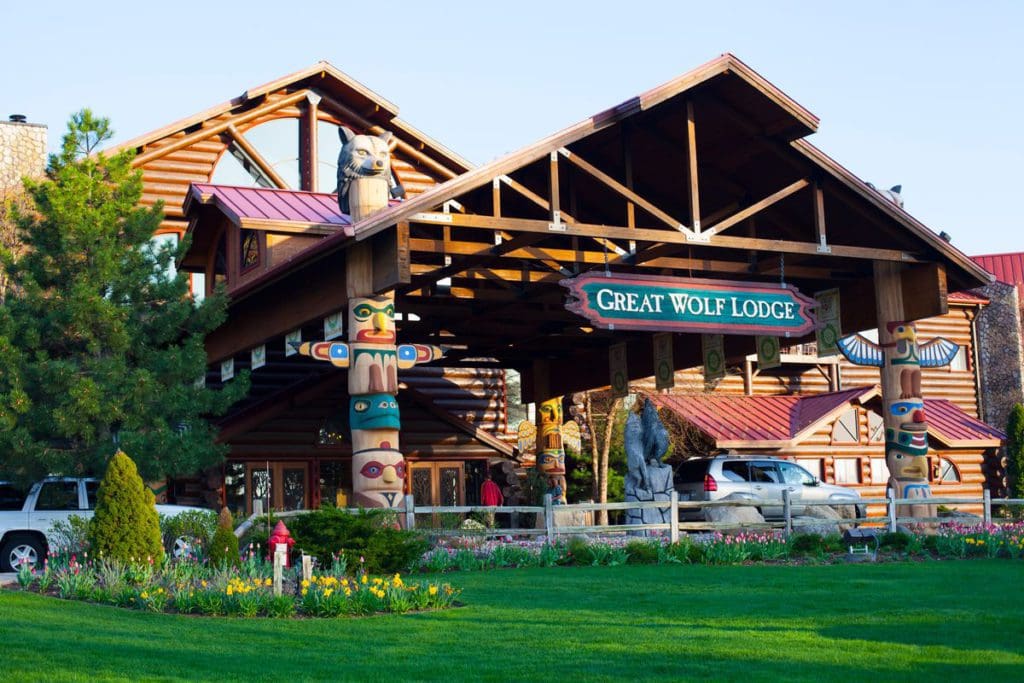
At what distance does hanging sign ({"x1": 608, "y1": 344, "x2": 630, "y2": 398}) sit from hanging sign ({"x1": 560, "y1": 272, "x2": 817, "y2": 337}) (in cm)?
760

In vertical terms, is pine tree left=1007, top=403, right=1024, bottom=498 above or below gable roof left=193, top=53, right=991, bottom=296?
below

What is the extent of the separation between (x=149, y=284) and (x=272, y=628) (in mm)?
12577

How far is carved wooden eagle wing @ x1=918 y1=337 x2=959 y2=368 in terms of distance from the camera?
79.7ft

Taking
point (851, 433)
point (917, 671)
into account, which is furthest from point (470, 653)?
point (851, 433)

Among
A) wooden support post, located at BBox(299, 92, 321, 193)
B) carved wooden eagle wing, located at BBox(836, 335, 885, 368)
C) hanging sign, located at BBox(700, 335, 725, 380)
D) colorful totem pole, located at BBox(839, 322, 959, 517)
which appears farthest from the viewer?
wooden support post, located at BBox(299, 92, 321, 193)

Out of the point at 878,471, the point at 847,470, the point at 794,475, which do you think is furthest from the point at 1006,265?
the point at 794,475

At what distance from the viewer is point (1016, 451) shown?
127ft

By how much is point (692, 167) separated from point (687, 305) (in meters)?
2.30

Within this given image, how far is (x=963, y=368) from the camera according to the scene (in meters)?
43.6

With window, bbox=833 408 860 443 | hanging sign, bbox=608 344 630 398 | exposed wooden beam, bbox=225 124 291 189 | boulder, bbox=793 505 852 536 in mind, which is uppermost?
exposed wooden beam, bbox=225 124 291 189

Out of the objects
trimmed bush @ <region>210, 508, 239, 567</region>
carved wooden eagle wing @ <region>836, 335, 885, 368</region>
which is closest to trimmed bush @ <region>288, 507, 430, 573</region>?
trimmed bush @ <region>210, 508, 239, 567</region>

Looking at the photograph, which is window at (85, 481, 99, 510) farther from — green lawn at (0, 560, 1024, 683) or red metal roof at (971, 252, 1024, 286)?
red metal roof at (971, 252, 1024, 286)

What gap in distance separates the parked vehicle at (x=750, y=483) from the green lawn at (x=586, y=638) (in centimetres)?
1281

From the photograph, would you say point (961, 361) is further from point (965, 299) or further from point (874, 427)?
point (874, 427)
